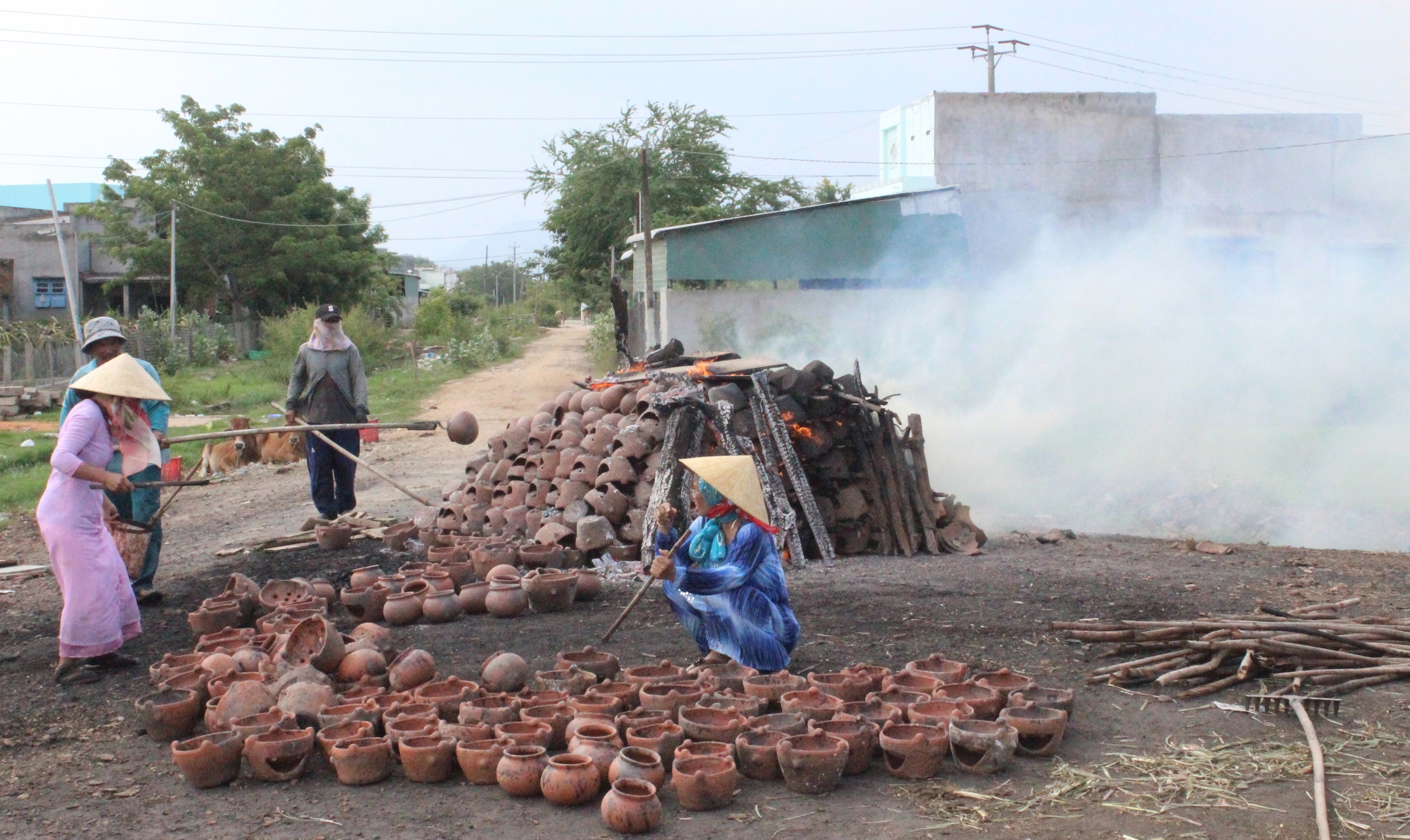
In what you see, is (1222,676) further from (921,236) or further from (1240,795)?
(921,236)

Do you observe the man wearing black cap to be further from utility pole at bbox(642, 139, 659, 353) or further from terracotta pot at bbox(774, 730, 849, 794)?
utility pole at bbox(642, 139, 659, 353)

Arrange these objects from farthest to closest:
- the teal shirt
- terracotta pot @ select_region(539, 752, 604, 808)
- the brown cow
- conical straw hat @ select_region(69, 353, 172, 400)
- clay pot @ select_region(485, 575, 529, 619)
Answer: the brown cow → clay pot @ select_region(485, 575, 529, 619) → the teal shirt → conical straw hat @ select_region(69, 353, 172, 400) → terracotta pot @ select_region(539, 752, 604, 808)

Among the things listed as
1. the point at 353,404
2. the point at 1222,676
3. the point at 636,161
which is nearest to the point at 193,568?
the point at 353,404

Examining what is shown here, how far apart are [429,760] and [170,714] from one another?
134cm

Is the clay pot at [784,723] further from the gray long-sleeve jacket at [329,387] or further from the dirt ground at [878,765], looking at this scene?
the gray long-sleeve jacket at [329,387]

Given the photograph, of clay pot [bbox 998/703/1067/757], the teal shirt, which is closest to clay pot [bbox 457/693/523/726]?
clay pot [bbox 998/703/1067/757]

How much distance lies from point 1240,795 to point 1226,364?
43.3ft

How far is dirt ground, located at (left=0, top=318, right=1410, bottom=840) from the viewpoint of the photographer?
378 cm

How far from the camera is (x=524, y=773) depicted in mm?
4008

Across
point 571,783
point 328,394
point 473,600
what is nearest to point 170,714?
point 571,783

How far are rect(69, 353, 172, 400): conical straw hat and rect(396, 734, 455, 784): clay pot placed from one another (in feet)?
9.05

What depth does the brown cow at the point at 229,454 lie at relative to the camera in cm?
1445

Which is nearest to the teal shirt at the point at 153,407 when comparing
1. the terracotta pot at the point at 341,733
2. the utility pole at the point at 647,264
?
the terracotta pot at the point at 341,733

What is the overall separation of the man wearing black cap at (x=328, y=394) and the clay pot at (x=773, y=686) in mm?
5210
